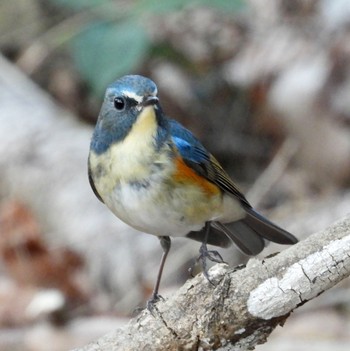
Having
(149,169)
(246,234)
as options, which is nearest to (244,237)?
(246,234)

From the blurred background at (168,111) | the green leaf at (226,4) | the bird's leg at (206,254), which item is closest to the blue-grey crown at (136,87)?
the bird's leg at (206,254)

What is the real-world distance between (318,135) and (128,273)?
1923 mm

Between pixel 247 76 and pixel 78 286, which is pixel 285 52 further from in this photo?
pixel 78 286

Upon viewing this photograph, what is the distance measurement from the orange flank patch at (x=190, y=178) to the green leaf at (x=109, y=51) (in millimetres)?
2426

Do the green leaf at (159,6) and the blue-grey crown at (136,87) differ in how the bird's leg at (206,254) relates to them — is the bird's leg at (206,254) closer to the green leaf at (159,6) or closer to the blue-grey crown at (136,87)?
the blue-grey crown at (136,87)

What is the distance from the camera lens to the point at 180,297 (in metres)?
3.72

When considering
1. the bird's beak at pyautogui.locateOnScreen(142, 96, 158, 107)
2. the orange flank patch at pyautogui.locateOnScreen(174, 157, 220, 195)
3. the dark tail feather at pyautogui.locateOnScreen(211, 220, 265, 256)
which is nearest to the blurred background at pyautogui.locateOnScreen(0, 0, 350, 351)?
the dark tail feather at pyautogui.locateOnScreen(211, 220, 265, 256)

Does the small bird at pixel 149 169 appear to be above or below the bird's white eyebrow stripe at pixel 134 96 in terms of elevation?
below

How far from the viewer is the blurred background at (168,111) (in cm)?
654

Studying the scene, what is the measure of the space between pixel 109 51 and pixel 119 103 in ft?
8.77

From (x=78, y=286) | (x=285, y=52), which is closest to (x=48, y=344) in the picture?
(x=78, y=286)

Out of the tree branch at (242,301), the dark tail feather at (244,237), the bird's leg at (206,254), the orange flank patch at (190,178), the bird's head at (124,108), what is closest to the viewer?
the tree branch at (242,301)

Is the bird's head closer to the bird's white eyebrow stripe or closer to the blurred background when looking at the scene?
the bird's white eyebrow stripe

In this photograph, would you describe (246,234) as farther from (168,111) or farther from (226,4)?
(168,111)
